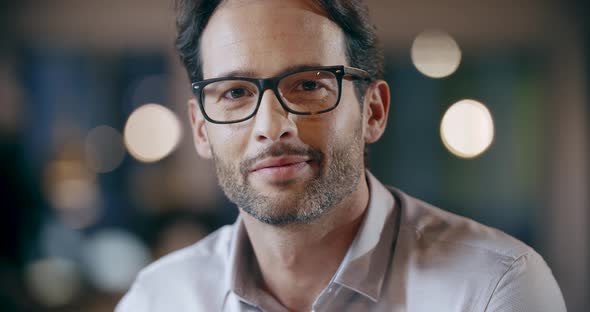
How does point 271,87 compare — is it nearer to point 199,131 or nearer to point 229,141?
point 229,141

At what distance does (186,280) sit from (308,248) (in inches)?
12.0

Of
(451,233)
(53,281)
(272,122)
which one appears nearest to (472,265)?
(451,233)

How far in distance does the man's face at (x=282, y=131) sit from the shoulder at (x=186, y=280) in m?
0.26

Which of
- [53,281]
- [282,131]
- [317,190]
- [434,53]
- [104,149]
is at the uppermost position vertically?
[434,53]

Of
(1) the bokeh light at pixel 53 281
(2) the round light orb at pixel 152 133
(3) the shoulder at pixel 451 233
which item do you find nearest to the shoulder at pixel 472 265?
Answer: (3) the shoulder at pixel 451 233

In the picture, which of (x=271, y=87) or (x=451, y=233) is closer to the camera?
(x=271, y=87)

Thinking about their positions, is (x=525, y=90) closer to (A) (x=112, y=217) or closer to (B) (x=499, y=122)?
(B) (x=499, y=122)

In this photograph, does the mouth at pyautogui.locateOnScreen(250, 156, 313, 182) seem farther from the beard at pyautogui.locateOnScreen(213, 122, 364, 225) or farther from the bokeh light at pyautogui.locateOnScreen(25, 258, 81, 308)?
the bokeh light at pyautogui.locateOnScreen(25, 258, 81, 308)

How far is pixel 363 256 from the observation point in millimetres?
Answer: 1068

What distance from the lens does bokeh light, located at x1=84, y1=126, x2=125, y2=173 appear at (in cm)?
342

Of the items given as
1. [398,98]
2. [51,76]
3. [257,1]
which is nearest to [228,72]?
[257,1]

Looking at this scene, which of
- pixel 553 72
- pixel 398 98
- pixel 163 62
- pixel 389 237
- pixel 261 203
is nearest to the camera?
pixel 261 203

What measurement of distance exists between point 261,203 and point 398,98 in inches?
46.9

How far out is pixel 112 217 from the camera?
3.39m
